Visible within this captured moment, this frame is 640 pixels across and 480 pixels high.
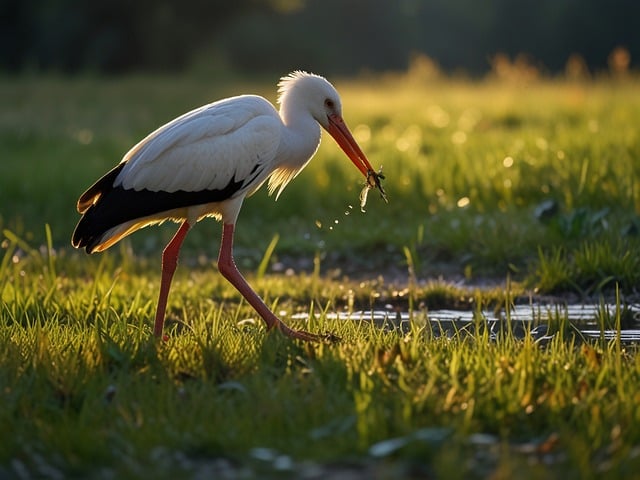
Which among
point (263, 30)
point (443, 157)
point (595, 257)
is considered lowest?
point (595, 257)

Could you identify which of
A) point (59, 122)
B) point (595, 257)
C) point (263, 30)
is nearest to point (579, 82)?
point (59, 122)

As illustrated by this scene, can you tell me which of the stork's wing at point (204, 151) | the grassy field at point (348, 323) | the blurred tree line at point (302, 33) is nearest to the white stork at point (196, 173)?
the stork's wing at point (204, 151)

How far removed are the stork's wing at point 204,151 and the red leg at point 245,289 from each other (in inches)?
14.4

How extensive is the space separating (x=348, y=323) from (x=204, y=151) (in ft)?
3.71

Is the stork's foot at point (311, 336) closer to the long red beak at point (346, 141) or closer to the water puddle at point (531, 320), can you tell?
the water puddle at point (531, 320)

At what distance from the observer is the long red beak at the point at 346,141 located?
6375mm

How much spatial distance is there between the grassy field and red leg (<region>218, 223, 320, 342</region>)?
0.17 meters

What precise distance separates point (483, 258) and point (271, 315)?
9.16 ft

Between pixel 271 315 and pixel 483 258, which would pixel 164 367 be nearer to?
pixel 271 315

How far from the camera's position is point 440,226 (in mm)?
9000

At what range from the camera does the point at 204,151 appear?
19.3ft

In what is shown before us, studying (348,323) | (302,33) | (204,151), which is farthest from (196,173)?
(302,33)

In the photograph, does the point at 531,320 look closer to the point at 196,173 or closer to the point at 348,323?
the point at 348,323

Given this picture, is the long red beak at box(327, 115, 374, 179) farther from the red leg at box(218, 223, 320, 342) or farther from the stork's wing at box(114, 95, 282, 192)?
the red leg at box(218, 223, 320, 342)
